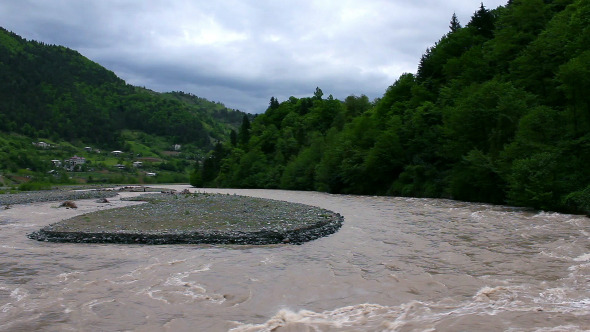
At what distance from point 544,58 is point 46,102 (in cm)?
20796

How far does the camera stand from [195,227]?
2192 centimetres

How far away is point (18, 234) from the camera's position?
21938 millimetres

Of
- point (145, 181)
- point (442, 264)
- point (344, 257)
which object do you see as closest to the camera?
point (442, 264)

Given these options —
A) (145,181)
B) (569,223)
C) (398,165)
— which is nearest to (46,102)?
(145,181)

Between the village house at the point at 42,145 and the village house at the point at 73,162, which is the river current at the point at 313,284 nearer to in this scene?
the village house at the point at 73,162

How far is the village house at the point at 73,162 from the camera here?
145337 mm

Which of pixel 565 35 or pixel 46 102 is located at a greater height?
pixel 46 102

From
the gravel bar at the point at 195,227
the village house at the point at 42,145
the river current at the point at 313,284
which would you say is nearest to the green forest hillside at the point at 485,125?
the river current at the point at 313,284

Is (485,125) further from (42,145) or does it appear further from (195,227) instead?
(42,145)

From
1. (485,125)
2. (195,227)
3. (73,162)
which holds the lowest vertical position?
(195,227)

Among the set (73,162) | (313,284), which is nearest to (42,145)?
(73,162)

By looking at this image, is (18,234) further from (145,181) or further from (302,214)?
(145,181)

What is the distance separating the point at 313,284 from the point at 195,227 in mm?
11136

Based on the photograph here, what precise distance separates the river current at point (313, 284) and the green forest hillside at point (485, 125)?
455 inches
